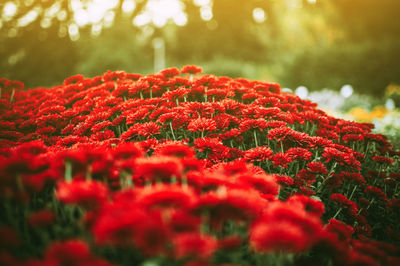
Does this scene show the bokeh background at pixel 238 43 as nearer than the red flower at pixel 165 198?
Result: No

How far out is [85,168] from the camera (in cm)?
118

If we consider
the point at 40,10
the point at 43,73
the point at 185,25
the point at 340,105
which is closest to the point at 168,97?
the point at 340,105

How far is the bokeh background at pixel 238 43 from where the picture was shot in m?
15.4

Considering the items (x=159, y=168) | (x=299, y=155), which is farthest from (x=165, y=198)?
(x=299, y=155)

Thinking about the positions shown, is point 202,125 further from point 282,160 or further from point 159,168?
point 159,168

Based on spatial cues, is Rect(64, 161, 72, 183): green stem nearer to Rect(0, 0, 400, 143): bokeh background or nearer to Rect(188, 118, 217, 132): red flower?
Rect(188, 118, 217, 132): red flower

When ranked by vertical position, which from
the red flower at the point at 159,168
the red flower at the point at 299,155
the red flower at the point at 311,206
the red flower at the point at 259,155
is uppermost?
the red flower at the point at 159,168

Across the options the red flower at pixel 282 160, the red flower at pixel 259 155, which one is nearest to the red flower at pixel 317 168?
the red flower at pixel 282 160

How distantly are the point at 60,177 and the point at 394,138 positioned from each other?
553cm

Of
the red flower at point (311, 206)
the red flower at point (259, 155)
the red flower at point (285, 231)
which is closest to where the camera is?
the red flower at point (285, 231)

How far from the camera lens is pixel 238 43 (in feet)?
106

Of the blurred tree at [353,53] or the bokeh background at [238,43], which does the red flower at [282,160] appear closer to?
the bokeh background at [238,43]

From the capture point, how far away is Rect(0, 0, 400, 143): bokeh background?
15.4 meters

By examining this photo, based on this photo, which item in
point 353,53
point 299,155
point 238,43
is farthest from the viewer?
point 238,43
